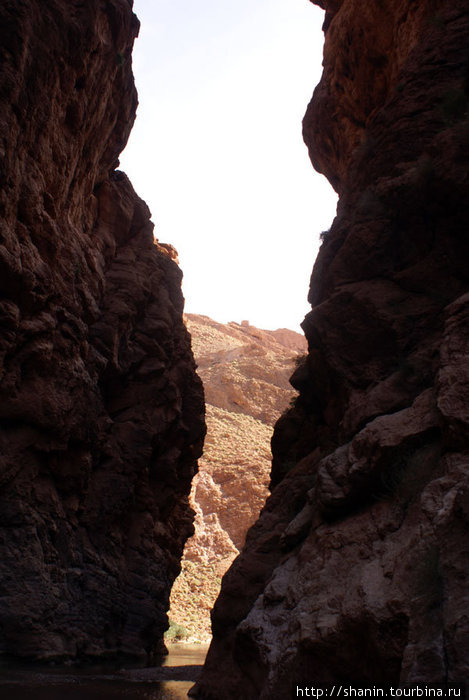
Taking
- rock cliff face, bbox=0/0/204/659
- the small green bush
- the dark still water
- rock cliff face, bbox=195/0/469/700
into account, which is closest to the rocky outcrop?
the small green bush

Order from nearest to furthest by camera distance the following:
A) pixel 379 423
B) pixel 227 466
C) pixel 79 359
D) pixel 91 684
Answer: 1. pixel 379 423
2. pixel 91 684
3. pixel 79 359
4. pixel 227 466

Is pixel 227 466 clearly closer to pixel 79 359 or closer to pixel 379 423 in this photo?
pixel 79 359

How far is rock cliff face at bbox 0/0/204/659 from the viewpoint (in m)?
11.2

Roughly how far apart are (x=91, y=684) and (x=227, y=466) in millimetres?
42808

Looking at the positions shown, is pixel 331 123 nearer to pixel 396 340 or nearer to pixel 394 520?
pixel 396 340

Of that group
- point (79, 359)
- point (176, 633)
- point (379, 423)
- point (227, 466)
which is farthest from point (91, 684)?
point (227, 466)

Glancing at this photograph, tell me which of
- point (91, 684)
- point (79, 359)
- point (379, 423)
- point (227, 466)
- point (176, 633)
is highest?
point (79, 359)

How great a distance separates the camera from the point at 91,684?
986 cm

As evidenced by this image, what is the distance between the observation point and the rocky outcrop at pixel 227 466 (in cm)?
3722

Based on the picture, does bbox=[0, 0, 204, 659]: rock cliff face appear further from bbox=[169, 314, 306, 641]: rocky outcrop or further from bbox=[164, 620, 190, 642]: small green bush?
bbox=[164, 620, 190, 642]: small green bush

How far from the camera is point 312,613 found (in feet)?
20.1

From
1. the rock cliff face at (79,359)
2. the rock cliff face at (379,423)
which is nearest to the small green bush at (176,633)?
the rock cliff face at (79,359)

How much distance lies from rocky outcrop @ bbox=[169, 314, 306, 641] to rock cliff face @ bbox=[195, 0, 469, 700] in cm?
600

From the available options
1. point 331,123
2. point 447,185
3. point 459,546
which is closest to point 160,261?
point 331,123
